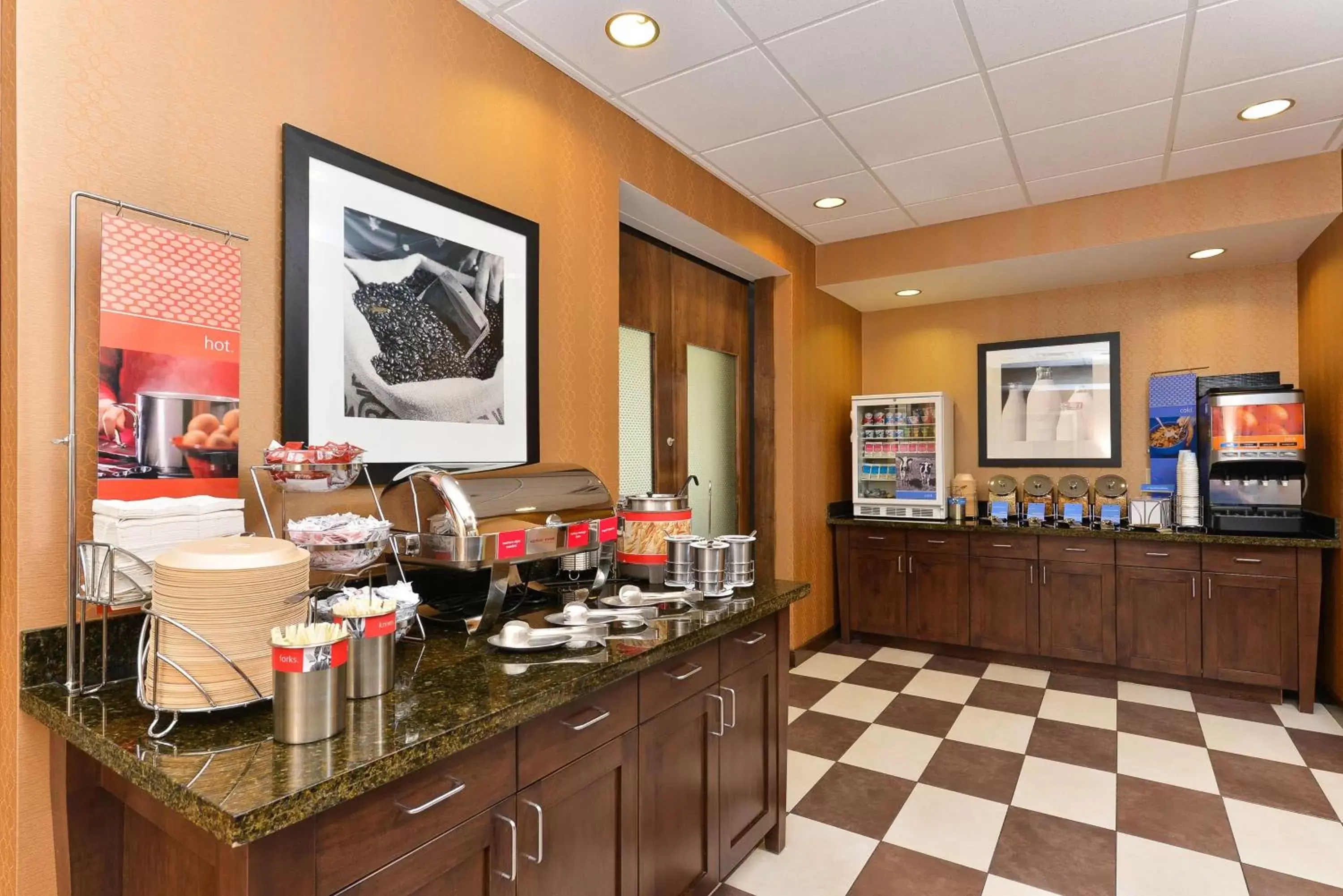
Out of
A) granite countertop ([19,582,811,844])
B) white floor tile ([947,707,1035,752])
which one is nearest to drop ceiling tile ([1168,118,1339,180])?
white floor tile ([947,707,1035,752])

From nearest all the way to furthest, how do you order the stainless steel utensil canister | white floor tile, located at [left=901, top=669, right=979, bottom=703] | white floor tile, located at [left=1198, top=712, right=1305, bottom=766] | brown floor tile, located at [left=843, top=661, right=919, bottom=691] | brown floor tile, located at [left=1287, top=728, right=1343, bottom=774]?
the stainless steel utensil canister < brown floor tile, located at [left=1287, top=728, right=1343, bottom=774] < white floor tile, located at [left=1198, top=712, right=1305, bottom=766] < white floor tile, located at [left=901, top=669, right=979, bottom=703] < brown floor tile, located at [left=843, top=661, right=919, bottom=691]

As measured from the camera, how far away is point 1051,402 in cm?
504

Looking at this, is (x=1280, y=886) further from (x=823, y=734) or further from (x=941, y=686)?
(x=941, y=686)

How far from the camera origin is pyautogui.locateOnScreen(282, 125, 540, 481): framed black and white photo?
180cm

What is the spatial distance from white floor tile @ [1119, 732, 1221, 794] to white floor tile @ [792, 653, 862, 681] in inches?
59.2

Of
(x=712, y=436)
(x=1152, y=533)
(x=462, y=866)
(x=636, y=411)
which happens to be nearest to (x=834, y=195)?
(x=712, y=436)

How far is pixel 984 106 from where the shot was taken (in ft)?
9.87

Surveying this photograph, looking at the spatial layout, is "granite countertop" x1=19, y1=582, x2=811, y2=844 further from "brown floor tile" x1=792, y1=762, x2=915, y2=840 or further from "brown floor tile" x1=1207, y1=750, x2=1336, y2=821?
"brown floor tile" x1=1207, y1=750, x2=1336, y2=821

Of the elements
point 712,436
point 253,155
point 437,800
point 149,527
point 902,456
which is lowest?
point 437,800

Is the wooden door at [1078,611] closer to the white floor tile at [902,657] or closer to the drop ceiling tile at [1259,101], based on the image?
the white floor tile at [902,657]

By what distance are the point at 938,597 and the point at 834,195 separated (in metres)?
2.75

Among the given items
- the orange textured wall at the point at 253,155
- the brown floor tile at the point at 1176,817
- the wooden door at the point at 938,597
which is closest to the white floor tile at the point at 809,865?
the brown floor tile at the point at 1176,817

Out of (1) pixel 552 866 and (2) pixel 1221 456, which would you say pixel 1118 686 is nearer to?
(2) pixel 1221 456

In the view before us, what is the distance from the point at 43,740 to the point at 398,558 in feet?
2.38
